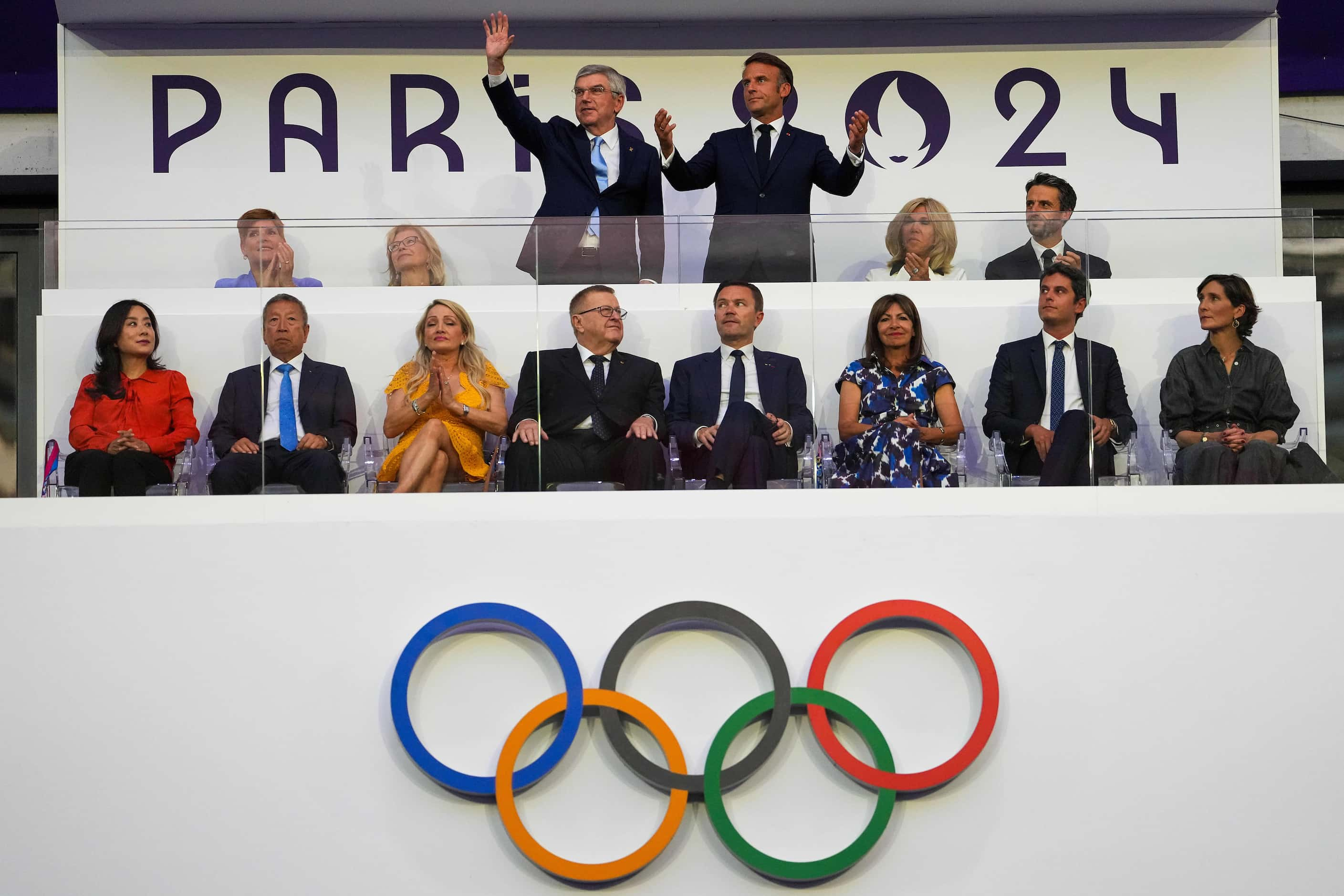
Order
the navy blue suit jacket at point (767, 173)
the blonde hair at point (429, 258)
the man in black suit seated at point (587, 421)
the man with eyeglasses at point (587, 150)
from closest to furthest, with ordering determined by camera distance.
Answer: the man in black suit seated at point (587, 421), the blonde hair at point (429, 258), the man with eyeglasses at point (587, 150), the navy blue suit jacket at point (767, 173)

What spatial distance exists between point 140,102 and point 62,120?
0.39 m

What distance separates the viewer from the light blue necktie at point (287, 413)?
4.73 m

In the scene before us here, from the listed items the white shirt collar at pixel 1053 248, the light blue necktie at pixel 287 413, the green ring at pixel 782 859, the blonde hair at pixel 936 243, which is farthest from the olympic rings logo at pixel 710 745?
the white shirt collar at pixel 1053 248

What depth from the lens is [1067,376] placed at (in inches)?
188

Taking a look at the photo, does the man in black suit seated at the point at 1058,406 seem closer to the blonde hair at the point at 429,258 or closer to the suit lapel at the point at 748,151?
the suit lapel at the point at 748,151

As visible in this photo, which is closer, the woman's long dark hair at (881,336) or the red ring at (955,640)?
the red ring at (955,640)

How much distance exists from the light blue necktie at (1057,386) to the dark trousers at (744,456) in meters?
0.86

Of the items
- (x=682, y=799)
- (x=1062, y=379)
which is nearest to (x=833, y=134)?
(x=1062, y=379)

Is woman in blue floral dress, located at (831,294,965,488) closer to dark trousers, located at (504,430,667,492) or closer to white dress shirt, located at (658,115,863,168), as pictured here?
dark trousers, located at (504,430,667,492)

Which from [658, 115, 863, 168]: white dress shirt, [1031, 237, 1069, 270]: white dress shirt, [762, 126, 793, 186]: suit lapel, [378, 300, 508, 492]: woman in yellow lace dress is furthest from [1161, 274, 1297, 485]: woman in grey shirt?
[378, 300, 508, 492]: woman in yellow lace dress

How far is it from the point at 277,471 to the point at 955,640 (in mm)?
2280

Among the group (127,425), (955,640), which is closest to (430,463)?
(127,425)

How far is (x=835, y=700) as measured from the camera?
179 inches

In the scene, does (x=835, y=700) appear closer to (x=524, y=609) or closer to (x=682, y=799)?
(x=682, y=799)
